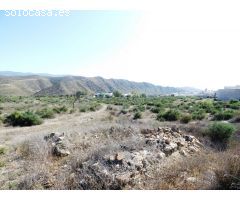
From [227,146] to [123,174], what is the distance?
212 inches

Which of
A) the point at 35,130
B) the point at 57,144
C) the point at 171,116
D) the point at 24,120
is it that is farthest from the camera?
the point at 171,116

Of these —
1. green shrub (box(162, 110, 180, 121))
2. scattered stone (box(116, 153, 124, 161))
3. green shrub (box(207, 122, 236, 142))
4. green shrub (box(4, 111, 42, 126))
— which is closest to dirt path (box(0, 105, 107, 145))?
→ green shrub (box(4, 111, 42, 126))

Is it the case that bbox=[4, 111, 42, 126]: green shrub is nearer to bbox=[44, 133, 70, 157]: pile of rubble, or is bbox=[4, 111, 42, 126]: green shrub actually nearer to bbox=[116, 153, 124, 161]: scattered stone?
bbox=[44, 133, 70, 157]: pile of rubble

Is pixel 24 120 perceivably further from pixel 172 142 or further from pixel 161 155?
pixel 161 155

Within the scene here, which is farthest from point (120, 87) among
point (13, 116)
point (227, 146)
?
point (227, 146)

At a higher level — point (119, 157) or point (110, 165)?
point (119, 157)

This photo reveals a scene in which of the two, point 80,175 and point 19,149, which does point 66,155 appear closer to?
point 19,149

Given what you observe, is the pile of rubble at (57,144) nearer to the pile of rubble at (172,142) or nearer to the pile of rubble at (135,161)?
the pile of rubble at (135,161)

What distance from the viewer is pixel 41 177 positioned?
21.7ft

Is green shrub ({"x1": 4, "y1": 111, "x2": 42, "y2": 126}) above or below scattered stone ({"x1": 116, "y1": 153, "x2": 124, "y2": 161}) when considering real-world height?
below

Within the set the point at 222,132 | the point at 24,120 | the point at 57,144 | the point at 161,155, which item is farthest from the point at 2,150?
the point at 24,120

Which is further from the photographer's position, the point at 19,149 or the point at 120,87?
the point at 120,87
